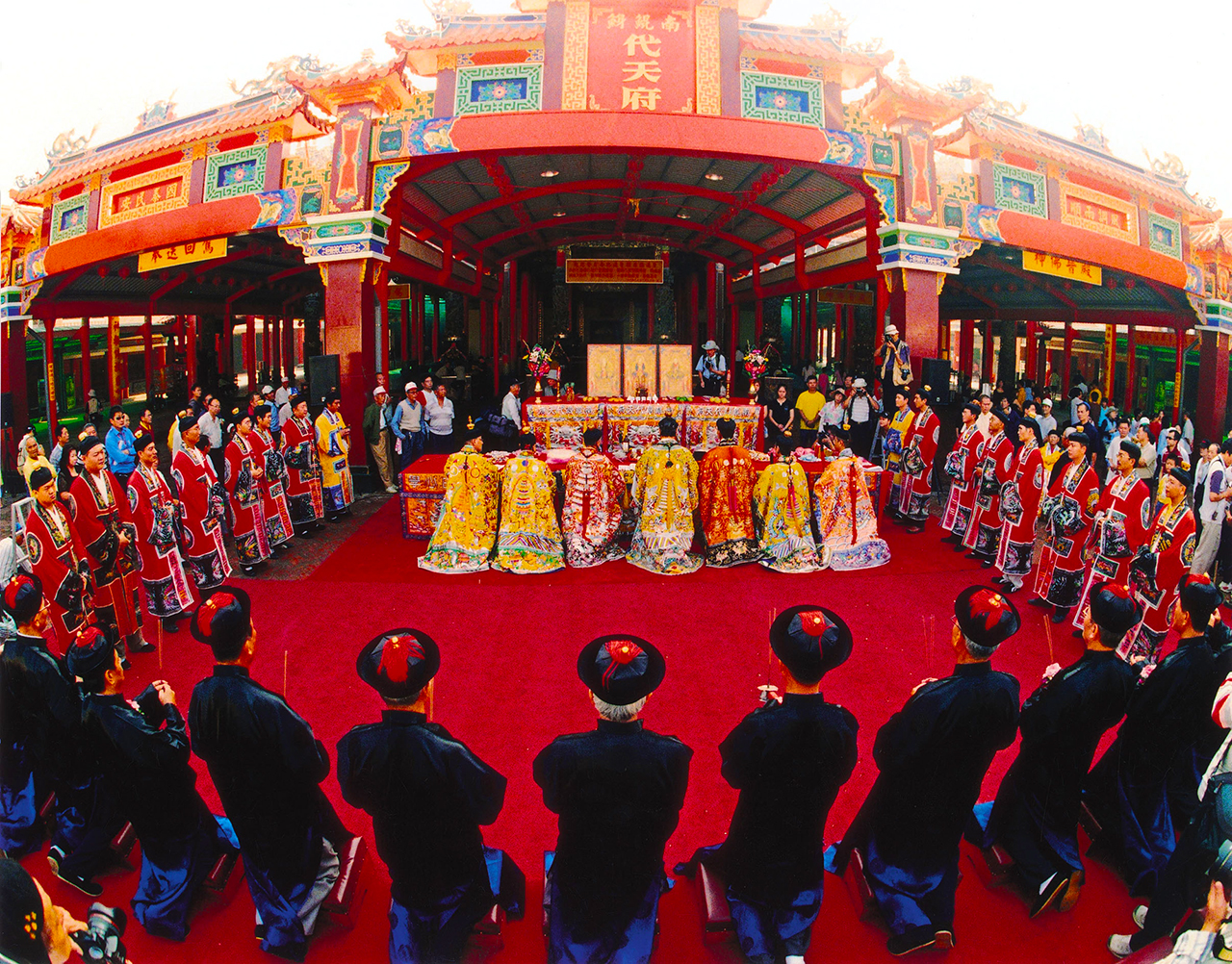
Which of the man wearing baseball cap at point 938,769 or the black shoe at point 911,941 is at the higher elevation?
the man wearing baseball cap at point 938,769

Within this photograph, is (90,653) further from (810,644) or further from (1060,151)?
(1060,151)

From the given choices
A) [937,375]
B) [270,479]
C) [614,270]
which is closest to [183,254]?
[270,479]

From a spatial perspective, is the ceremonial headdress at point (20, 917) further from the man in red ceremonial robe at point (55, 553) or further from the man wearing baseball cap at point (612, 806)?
the man in red ceremonial robe at point (55, 553)

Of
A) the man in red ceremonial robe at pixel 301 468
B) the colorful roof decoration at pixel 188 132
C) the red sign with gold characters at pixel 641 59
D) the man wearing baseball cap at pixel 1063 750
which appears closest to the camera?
the man wearing baseball cap at pixel 1063 750

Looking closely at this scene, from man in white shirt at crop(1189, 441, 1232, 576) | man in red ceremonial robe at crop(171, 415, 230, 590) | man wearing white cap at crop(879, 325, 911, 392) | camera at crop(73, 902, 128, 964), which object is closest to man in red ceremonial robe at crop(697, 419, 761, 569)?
man in white shirt at crop(1189, 441, 1232, 576)

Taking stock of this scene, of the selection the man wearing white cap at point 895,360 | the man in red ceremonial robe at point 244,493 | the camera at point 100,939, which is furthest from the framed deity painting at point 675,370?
the camera at point 100,939

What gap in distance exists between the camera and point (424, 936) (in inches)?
93.3

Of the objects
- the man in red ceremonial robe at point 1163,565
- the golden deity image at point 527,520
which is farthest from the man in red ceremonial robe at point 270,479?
the man in red ceremonial robe at point 1163,565

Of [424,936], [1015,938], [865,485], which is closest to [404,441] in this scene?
[865,485]

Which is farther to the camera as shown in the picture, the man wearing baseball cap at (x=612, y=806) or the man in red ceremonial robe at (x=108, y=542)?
the man in red ceremonial robe at (x=108, y=542)

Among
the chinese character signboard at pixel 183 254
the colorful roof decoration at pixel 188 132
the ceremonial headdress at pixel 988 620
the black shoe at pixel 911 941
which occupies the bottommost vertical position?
the black shoe at pixel 911 941

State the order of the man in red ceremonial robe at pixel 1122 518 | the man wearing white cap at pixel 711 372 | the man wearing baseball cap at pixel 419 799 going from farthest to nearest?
the man wearing white cap at pixel 711 372 → the man in red ceremonial robe at pixel 1122 518 → the man wearing baseball cap at pixel 419 799

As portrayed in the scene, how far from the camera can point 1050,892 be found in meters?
2.58

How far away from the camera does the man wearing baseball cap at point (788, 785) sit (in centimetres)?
222
